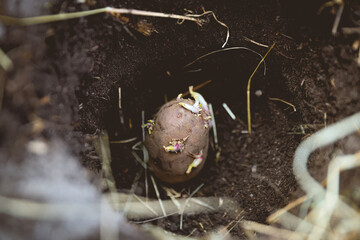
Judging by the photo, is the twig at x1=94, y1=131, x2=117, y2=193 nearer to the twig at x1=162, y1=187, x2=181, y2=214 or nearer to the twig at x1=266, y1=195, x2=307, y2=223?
the twig at x1=162, y1=187, x2=181, y2=214

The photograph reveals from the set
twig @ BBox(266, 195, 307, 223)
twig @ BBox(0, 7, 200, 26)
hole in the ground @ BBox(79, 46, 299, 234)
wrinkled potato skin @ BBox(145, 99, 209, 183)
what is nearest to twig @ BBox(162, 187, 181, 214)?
hole in the ground @ BBox(79, 46, 299, 234)

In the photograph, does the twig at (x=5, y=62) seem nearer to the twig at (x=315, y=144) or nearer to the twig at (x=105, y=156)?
the twig at (x=105, y=156)

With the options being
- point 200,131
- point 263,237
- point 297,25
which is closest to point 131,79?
point 200,131

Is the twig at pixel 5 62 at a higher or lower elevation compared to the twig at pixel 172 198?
higher

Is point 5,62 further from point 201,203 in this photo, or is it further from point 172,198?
point 201,203

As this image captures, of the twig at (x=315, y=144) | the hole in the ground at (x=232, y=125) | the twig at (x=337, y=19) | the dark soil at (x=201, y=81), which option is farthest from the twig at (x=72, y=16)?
the twig at (x=315, y=144)

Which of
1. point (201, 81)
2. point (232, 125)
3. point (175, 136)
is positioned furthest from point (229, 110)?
point (175, 136)
